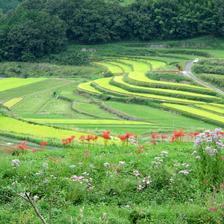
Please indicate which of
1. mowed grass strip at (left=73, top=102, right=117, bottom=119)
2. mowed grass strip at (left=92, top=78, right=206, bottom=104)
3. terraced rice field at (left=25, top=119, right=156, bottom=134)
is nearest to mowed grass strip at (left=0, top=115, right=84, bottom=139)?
terraced rice field at (left=25, top=119, right=156, bottom=134)

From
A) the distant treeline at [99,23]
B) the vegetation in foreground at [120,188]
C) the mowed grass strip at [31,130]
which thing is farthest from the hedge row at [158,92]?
the distant treeline at [99,23]

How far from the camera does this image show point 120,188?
32.9 ft

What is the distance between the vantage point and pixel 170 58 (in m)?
69.2

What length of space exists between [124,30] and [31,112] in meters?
45.0

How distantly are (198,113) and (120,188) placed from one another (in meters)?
25.5

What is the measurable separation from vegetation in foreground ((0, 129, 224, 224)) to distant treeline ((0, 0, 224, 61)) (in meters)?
67.3

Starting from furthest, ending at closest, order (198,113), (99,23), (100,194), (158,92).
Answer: (99,23), (158,92), (198,113), (100,194)

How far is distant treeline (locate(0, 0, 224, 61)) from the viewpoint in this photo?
256 feet

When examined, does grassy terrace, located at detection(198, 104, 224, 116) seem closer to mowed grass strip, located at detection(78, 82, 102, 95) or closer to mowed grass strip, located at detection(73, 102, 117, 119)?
mowed grass strip, located at detection(73, 102, 117, 119)

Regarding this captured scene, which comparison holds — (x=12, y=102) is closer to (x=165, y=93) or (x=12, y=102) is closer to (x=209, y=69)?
(x=165, y=93)

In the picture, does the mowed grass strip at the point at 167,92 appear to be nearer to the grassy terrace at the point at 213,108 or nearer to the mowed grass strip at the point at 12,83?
the grassy terrace at the point at 213,108

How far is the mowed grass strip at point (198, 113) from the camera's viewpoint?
107 ft

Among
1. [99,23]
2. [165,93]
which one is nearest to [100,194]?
[165,93]

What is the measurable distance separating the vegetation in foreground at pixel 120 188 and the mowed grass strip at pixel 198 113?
2111cm
